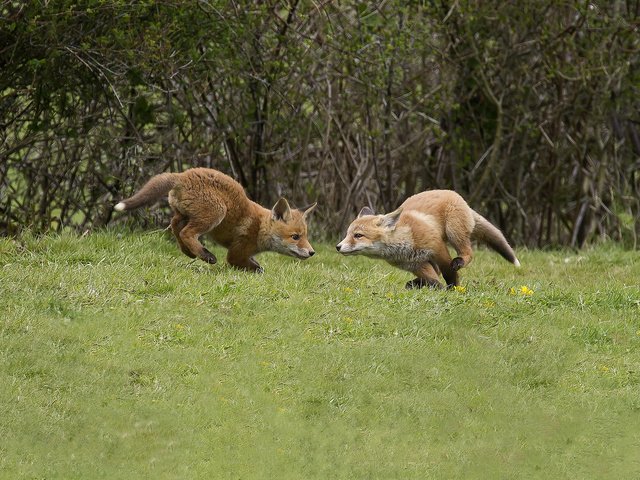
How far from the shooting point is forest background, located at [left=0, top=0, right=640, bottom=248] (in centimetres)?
1140

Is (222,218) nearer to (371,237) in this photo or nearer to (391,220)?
(371,237)

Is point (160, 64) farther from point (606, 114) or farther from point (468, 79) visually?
point (606, 114)

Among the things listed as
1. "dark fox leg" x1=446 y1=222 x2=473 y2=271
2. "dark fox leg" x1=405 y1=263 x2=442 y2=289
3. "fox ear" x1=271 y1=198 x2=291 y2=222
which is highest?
"dark fox leg" x1=446 y1=222 x2=473 y2=271

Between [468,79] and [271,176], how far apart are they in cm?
302

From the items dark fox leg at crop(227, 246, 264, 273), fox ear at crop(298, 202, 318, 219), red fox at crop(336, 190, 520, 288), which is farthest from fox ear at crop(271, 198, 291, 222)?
red fox at crop(336, 190, 520, 288)

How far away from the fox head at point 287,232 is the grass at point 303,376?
3.68 ft

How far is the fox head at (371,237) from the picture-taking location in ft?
31.6

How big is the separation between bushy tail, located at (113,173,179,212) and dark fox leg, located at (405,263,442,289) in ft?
7.54

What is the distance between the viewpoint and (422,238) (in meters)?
9.48

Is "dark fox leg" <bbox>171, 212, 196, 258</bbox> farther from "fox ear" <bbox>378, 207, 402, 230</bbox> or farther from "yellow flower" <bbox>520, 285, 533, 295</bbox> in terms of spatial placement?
"yellow flower" <bbox>520, 285, 533, 295</bbox>

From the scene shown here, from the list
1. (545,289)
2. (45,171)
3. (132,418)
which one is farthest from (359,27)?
(132,418)

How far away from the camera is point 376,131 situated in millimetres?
13133

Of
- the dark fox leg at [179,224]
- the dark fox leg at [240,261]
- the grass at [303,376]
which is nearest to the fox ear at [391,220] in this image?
the grass at [303,376]

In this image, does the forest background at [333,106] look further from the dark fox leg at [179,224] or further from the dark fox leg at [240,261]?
the dark fox leg at [240,261]
